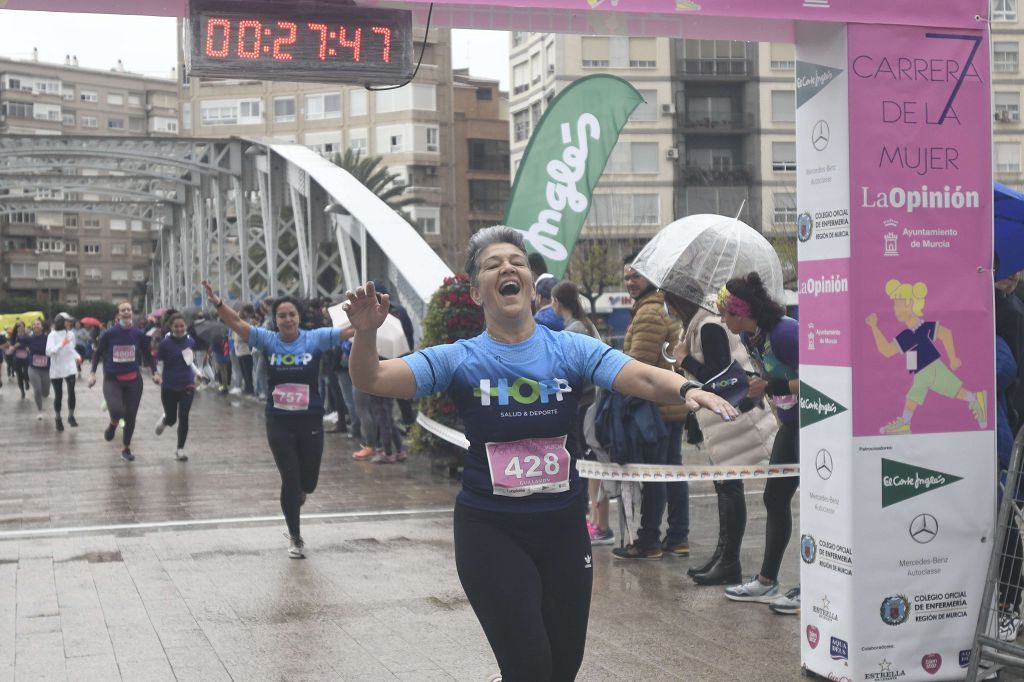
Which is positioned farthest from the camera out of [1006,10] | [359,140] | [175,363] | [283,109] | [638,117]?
[283,109]

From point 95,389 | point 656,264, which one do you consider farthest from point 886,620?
point 95,389

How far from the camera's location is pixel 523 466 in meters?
4.26

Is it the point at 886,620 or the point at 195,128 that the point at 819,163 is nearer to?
the point at 886,620

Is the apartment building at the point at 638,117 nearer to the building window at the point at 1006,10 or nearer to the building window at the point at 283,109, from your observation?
the building window at the point at 1006,10

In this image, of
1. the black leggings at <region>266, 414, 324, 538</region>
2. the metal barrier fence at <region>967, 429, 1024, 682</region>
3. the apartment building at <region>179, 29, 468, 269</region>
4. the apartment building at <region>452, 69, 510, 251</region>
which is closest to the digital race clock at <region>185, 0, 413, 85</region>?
the metal barrier fence at <region>967, 429, 1024, 682</region>

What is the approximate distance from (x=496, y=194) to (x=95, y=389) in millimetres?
58869

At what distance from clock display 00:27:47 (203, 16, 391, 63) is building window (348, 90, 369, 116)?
8422 cm

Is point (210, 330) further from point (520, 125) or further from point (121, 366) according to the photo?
point (520, 125)

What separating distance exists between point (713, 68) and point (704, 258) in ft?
215

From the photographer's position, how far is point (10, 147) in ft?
123

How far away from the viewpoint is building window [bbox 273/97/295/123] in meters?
91.9

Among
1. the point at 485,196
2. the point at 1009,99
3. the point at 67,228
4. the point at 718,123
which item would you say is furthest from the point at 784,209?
the point at 67,228

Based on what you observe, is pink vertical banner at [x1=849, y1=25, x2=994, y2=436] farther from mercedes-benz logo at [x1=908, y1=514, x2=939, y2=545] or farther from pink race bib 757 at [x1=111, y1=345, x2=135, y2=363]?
pink race bib 757 at [x1=111, y1=345, x2=135, y2=363]

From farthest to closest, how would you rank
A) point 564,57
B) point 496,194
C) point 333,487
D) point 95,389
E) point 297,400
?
point 496,194, point 564,57, point 95,389, point 333,487, point 297,400
